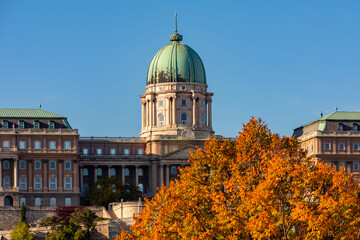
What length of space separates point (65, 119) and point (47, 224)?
44.9 metres

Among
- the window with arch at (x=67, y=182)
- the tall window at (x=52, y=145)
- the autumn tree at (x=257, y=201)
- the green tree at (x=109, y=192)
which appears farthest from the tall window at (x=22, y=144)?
the autumn tree at (x=257, y=201)

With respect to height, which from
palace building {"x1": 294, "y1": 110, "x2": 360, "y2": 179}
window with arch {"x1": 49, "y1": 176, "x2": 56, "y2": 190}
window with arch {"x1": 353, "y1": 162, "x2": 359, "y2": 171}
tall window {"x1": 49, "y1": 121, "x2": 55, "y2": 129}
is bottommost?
window with arch {"x1": 49, "y1": 176, "x2": 56, "y2": 190}

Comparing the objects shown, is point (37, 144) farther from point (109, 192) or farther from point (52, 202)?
point (109, 192)

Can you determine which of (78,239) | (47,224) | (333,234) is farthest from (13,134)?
(333,234)

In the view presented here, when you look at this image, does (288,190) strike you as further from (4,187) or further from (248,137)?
(4,187)

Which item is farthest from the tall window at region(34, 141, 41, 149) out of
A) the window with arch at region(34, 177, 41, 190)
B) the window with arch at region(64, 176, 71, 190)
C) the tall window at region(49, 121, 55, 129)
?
the window with arch at region(64, 176, 71, 190)

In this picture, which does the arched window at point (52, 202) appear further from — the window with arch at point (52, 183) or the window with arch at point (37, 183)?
the window with arch at point (37, 183)

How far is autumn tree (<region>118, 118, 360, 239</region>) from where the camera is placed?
277 feet

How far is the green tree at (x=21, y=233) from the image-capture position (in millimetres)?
142250

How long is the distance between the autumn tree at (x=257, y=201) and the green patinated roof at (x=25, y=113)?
99741 mm

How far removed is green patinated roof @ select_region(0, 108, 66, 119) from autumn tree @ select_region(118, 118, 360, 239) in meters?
99.7

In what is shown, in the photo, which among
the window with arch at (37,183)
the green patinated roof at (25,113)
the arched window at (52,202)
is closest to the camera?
the arched window at (52,202)

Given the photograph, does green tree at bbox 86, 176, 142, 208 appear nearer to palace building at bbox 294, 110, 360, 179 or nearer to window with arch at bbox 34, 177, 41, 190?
window with arch at bbox 34, 177, 41, 190

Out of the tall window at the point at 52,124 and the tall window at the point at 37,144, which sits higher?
the tall window at the point at 52,124
